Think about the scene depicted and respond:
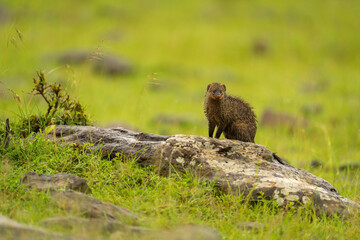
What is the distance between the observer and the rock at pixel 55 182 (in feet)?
13.7

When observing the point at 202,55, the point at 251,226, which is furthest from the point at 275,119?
the point at 202,55

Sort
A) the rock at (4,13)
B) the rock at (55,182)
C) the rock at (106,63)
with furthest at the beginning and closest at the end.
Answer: the rock at (4,13) → the rock at (106,63) → the rock at (55,182)

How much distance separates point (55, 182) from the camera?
4.27 meters

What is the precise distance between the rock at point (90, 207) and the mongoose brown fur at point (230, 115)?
220 cm

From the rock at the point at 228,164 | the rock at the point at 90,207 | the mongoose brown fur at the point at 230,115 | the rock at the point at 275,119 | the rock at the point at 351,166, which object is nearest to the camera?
the rock at the point at 90,207

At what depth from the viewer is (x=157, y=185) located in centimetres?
461

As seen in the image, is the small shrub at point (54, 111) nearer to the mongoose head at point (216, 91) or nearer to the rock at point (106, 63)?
the mongoose head at point (216, 91)

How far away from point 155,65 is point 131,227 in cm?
1789

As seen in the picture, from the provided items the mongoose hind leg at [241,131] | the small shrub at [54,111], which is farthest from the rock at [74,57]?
the mongoose hind leg at [241,131]

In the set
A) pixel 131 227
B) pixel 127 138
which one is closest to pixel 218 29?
pixel 127 138

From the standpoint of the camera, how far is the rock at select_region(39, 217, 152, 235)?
11.6 feet

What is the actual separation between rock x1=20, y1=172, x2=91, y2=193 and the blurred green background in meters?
5.22

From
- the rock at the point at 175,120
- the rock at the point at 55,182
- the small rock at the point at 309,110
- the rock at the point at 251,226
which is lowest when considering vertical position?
the rock at the point at 251,226

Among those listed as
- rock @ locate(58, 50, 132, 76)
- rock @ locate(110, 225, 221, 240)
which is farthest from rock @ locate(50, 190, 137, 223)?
rock @ locate(58, 50, 132, 76)
